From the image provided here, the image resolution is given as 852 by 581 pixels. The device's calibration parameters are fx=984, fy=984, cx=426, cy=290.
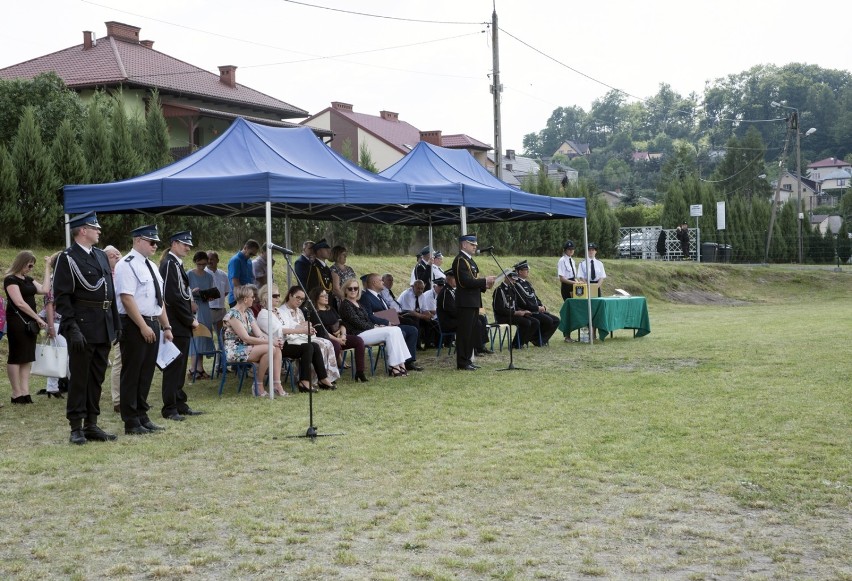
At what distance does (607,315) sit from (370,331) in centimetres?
581

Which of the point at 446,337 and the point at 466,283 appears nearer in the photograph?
the point at 466,283

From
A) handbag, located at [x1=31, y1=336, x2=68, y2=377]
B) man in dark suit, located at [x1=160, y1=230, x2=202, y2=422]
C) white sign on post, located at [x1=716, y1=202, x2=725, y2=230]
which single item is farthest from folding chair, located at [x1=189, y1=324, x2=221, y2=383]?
white sign on post, located at [x1=716, y1=202, x2=725, y2=230]

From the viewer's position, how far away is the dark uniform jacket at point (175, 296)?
29.0 feet

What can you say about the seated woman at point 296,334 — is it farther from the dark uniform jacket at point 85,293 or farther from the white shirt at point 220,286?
the dark uniform jacket at point 85,293

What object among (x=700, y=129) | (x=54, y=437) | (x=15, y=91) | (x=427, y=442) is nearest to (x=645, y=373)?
(x=427, y=442)

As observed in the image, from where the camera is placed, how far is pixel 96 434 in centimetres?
777

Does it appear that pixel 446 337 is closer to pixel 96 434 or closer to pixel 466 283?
pixel 466 283

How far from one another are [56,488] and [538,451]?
3252 mm

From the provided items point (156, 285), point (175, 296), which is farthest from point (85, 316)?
point (175, 296)

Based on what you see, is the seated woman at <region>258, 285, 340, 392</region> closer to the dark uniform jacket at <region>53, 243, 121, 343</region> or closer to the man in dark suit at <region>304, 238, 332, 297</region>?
the man in dark suit at <region>304, 238, 332, 297</region>

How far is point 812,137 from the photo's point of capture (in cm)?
11894

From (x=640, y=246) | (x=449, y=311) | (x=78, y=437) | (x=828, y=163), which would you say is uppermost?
(x=828, y=163)

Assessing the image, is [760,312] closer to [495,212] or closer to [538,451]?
[495,212]

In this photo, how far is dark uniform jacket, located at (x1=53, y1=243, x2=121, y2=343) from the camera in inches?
292
